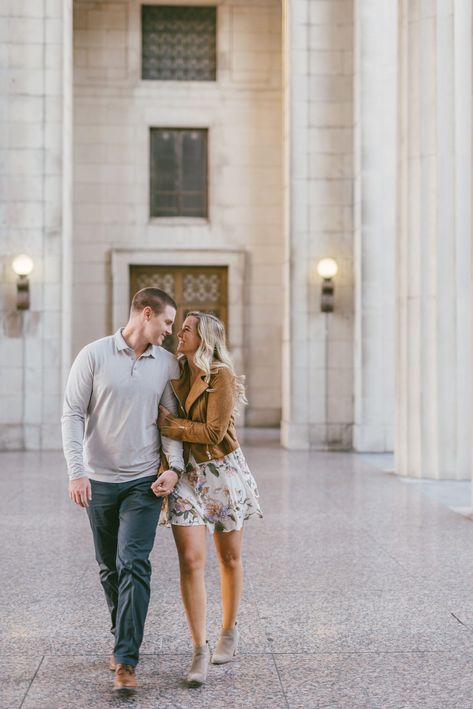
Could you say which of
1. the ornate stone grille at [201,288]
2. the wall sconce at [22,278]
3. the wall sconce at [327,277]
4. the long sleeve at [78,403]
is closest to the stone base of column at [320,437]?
the wall sconce at [327,277]

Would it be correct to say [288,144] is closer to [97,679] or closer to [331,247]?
[331,247]

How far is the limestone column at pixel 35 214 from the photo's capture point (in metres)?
17.2

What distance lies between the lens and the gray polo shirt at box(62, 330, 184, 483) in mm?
4828

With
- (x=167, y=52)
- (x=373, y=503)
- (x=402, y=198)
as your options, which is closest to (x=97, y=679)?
(x=373, y=503)

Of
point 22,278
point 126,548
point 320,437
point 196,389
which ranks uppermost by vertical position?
point 22,278

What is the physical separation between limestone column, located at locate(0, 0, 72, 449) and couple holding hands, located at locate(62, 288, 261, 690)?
493 inches

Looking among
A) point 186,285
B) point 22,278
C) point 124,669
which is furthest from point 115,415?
point 186,285

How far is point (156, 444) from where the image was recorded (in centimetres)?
493

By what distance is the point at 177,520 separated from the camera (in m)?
4.82

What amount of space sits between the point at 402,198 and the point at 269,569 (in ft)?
25.6

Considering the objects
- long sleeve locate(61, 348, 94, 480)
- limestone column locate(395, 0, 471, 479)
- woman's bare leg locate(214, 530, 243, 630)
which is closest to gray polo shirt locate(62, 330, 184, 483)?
long sleeve locate(61, 348, 94, 480)

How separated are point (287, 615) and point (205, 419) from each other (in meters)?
1.77

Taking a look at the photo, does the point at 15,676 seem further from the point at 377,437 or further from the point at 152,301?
the point at 377,437

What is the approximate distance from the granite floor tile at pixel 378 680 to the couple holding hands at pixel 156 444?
21.0 inches
